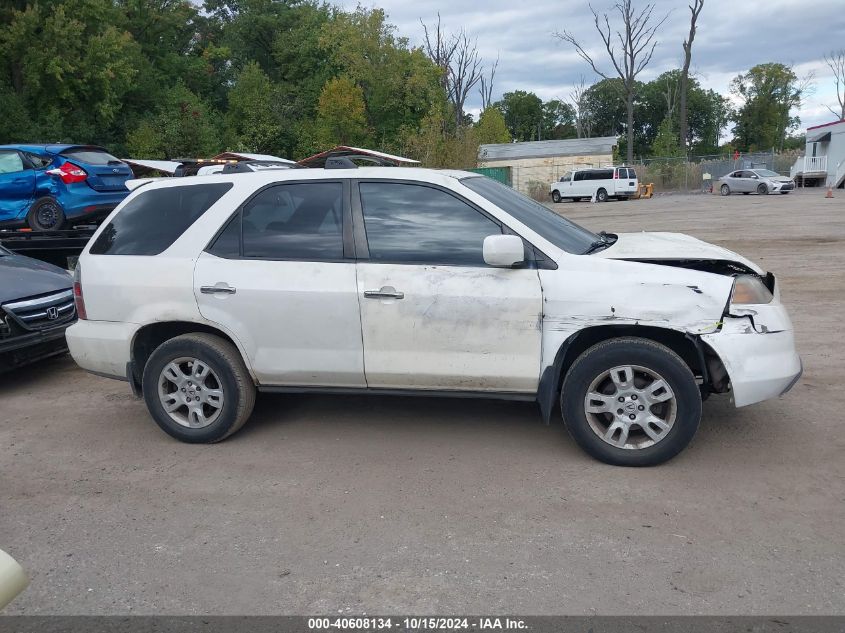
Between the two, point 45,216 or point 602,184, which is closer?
point 45,216

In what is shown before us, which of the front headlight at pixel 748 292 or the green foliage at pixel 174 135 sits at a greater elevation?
the green foliage at pixel 174 135

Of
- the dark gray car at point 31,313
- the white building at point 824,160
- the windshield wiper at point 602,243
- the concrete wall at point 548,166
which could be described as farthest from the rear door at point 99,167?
the concrete wall at point 548,166

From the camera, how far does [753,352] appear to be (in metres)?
4.41

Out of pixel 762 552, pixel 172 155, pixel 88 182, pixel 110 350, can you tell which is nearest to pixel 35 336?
pixel 110 350

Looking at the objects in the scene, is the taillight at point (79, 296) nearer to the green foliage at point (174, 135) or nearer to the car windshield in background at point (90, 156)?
the car windshield in background at point (90, 156)

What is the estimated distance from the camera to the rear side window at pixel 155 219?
5.27 meters

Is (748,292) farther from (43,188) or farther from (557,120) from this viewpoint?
(557,120)

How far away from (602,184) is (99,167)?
115ft

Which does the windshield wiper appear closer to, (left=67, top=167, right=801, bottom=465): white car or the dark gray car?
(left=67, top=167, right=801, bottom=465): white car

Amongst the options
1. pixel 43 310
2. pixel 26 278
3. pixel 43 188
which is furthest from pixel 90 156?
pixel 43 310

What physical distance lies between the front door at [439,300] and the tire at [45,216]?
769cm

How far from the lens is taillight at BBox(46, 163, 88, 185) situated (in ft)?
36.0

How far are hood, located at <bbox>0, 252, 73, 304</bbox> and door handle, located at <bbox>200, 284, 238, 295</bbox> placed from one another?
286 cm

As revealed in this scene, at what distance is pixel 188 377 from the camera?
204 inches
